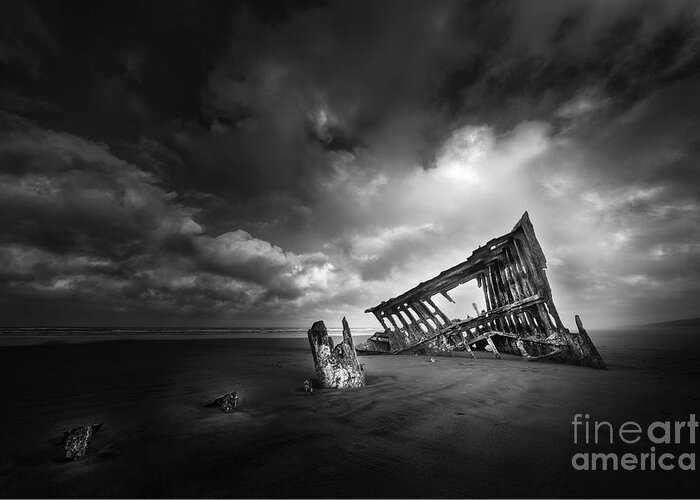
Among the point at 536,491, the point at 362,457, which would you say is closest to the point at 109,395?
the point at 362,457

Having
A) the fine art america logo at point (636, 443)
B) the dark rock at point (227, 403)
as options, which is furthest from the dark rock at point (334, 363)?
the fine art america logo at point (636, 443)

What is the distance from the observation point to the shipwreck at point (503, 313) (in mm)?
8867

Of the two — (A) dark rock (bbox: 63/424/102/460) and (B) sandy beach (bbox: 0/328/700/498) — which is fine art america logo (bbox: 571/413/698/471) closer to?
(B) sandy beach (bbox: 0/328/700/498)

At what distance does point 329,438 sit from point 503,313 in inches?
365

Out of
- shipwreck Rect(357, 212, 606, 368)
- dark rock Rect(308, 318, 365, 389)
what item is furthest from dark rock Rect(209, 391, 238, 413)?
shipwreck Rect(357, 212, 606, 368)

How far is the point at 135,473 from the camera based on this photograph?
2.18 meters

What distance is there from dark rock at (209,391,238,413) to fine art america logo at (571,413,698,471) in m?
3.49

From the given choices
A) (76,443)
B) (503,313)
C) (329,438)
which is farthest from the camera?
(503,313)

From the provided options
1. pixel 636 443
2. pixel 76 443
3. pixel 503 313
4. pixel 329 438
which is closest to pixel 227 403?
pixel 76 443

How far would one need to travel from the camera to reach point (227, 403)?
369 cm

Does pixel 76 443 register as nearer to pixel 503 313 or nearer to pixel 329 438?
pixel 329 438

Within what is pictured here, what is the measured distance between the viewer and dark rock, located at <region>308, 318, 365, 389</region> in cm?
521

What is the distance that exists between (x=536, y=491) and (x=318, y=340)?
4.05m

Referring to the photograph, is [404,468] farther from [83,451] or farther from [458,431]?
[83,451]
